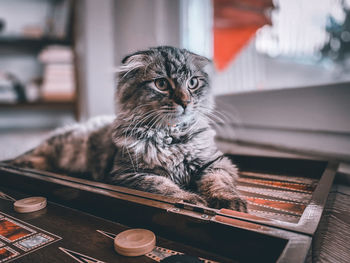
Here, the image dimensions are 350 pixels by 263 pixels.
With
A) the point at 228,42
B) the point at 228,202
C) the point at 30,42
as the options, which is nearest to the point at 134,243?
the point at 228,202

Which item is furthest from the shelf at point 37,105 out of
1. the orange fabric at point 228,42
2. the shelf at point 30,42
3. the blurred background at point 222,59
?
the orange fabric at point 228,42

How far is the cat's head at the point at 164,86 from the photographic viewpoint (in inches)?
31.3

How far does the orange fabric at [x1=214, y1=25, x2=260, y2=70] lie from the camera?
1614 mm

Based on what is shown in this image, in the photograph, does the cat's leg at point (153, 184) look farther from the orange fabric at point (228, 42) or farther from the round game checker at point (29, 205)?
the orange fabric at point (228, 42)

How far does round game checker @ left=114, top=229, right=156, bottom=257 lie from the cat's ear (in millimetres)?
500

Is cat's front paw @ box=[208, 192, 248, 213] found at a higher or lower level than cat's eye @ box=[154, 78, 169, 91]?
lower

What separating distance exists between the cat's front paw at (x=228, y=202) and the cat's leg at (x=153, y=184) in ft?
0.08

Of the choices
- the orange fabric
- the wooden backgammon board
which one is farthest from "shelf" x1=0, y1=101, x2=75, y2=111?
the wooden backgammon board

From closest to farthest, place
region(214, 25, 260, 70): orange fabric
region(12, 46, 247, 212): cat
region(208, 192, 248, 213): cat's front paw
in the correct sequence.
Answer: region(208, 192, 248, 213): cat's front paw, region(12, 46, 247, 212): cat, region(214, 25, 260, 70): orange fabric

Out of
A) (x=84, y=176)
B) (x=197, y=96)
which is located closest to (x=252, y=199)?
(x=197, y=96)

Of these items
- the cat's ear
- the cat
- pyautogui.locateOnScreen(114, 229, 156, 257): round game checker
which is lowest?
pyautogui.locateOnScreen(114, 229, 156, 257): round game checker

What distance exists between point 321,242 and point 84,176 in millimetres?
786

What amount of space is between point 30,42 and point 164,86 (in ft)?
8.10

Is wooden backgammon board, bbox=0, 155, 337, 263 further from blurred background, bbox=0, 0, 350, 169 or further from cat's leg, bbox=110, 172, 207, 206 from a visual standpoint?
blurred background, bbox=0, 0, 350, 169
